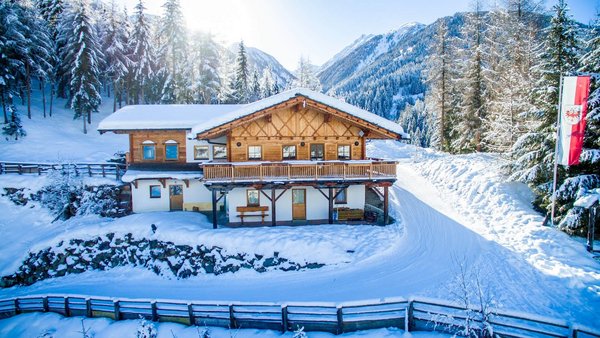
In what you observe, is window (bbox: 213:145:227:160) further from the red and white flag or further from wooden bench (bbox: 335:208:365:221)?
the red and white flag

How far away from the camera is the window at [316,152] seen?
21.2 m

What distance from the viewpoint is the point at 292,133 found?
20.8m

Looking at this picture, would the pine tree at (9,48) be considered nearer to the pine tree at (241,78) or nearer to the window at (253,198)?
the pine tree at (241,78)

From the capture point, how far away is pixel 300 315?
36.3 feet

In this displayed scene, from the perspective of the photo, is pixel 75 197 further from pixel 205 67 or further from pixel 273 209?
pixel 205 67

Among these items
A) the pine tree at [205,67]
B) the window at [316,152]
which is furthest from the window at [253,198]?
the pine tree at [205,67]

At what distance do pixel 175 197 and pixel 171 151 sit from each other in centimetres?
361

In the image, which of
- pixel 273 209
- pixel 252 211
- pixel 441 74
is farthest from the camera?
pixel 441 74

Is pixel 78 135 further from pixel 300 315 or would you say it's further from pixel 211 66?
pixel 300 315

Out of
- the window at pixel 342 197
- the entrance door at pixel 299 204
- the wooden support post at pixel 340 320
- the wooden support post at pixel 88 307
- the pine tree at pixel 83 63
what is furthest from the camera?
the pine tree at pixel 83 63

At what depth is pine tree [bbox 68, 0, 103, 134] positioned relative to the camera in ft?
122

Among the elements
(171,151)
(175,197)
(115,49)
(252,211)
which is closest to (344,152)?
(252,211)

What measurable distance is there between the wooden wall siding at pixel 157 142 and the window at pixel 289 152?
8138 mm

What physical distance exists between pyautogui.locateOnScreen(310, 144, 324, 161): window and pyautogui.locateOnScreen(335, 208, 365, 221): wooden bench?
3.71 m
